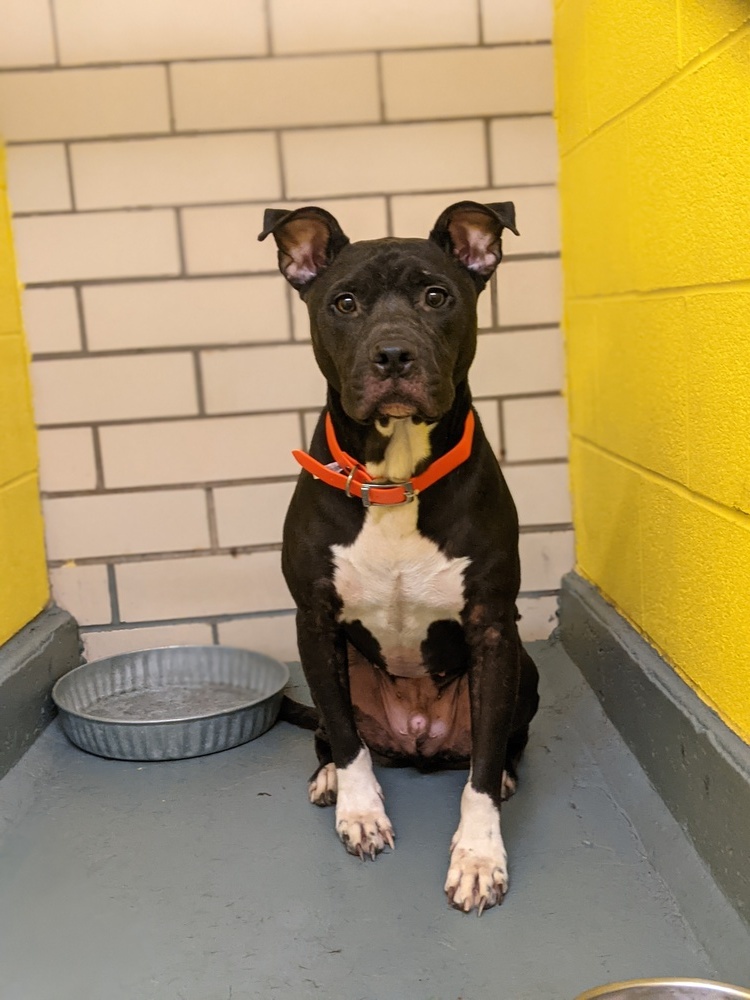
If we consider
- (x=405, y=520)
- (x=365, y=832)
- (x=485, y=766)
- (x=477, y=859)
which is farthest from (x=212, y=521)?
(x=477, y=859)

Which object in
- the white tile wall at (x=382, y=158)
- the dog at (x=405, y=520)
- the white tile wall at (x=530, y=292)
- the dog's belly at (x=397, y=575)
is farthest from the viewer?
the white tile wall at (x=530, y=292)

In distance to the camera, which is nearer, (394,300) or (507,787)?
(394,300)

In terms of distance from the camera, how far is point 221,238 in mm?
2873

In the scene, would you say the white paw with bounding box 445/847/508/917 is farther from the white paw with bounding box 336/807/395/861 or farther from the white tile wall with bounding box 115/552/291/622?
the white tile wall with bounding box 115/552/291/622

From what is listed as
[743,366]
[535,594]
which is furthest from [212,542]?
[743,366]

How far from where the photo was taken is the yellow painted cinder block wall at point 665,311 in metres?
1.70

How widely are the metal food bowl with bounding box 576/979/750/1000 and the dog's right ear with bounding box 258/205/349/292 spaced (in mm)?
1405

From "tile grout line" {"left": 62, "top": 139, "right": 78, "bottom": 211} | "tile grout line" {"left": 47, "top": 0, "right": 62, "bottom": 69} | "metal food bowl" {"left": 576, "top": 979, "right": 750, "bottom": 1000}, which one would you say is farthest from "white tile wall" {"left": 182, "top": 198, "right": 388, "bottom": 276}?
"metal food bowl" {"left": 576, "top": 979, "right": 750, "bottom": 1000}

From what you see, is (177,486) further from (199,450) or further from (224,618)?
(224,618)

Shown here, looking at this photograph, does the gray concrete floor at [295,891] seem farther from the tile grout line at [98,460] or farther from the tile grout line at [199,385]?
the tile grout line at [199,385]

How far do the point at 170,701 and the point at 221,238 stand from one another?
4.30 ft

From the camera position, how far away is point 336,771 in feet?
6.99

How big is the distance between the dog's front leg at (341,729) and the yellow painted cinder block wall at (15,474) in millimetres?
948

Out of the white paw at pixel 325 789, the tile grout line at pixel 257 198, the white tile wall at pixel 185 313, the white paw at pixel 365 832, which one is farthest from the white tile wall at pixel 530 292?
the white paw at pixel 365 832
